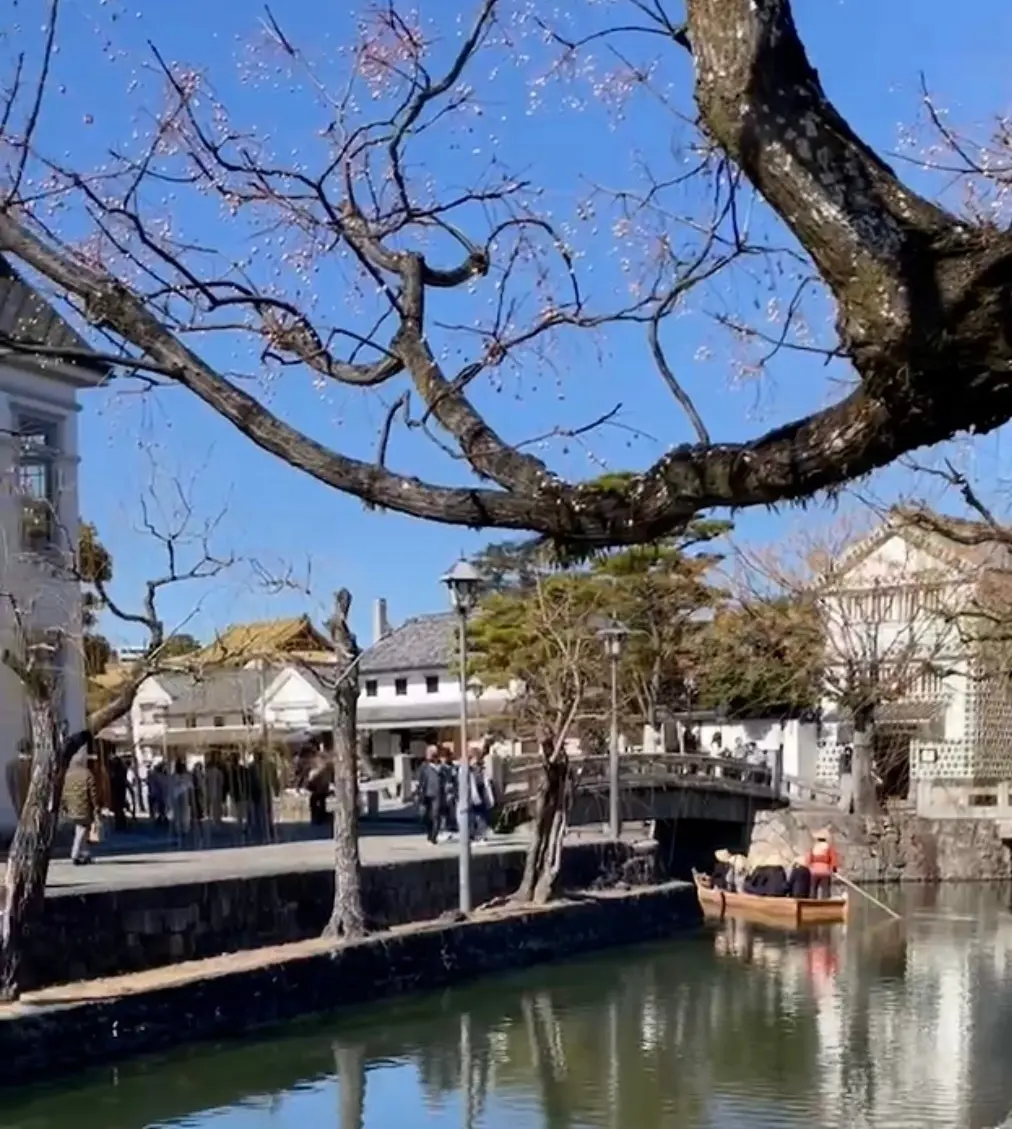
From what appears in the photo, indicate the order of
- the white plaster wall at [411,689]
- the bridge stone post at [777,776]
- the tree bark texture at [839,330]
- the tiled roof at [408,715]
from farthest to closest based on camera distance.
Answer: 1. the white plaster wall at [411,689]
2. the tiled roof at [408,715]
3. the bridge stone post at [777,776]
4. the tree bark texture at [839,330]

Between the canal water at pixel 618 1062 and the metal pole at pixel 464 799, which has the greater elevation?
the metal pole at pixel 464 799

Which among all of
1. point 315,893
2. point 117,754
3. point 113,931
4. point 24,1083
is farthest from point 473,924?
point 117,754

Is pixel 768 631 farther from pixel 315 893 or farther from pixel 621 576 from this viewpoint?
pixel 315 893

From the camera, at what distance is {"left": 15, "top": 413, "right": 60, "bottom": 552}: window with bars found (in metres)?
21.3

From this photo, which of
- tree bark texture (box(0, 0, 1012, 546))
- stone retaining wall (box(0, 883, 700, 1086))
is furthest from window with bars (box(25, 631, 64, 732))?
tree bark texture (box(0, 0, 1012, 546))

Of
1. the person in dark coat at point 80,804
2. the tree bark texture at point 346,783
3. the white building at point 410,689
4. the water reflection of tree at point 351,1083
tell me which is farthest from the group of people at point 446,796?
the white building at point 410,689

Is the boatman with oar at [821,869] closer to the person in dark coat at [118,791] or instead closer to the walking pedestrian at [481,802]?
the walking pedestrian at [481,802]

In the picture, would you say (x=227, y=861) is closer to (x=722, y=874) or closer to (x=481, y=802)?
(x=481, y=802)

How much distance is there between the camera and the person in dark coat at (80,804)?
19087 mm

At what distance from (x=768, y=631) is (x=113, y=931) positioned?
79.4 feet

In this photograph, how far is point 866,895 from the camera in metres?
30.1

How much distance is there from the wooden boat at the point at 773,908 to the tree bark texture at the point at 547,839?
4.71 metres

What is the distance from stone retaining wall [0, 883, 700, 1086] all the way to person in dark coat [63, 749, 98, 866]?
4065 mm

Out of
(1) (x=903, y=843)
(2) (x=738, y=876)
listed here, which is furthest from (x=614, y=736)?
(1) (x=903, y=843)
